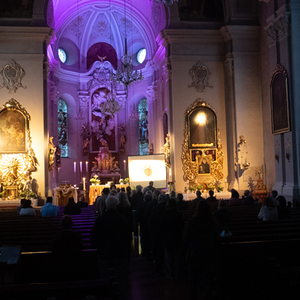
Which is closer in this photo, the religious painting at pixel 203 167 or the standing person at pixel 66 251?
the standing person at pixel 66 251

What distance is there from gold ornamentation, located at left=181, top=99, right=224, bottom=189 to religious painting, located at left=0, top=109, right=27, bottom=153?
24.1 ft

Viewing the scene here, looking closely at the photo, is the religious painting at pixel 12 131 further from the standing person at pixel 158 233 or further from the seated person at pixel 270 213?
the seated person at pixel 270 213

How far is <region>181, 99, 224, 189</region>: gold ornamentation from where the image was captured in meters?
19.1

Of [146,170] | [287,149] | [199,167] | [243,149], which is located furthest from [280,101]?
[146,170]

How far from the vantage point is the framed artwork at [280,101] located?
1554cm

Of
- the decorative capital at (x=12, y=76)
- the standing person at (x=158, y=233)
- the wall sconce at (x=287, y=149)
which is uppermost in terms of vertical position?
the decorative capital at (x=12, y=76)

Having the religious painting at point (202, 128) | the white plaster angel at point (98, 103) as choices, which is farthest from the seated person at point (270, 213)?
the white plaster angel at point (98, 103)

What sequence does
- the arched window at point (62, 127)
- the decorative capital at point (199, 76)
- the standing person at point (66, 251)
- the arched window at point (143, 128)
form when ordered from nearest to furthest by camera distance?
the standing person at point (66, 251)
the decorative capital at point (199, 76)
the arched window at point (62, 127)
the arched window at point (143, 128)

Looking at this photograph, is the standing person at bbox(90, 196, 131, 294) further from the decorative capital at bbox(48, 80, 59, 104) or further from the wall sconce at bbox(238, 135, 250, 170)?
the decorative capital at bbox(48, 80, 59, 104)

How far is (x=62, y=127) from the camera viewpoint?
26938 millimetres

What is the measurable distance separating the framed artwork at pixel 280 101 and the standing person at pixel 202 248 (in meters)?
11.6

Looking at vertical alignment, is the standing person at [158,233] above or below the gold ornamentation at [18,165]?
below

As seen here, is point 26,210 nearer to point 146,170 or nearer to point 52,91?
point 146,170

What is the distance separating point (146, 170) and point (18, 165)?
5.68m
